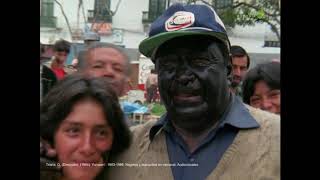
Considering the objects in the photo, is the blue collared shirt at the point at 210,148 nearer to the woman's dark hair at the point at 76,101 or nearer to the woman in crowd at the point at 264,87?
the woman in crowd at the point at 264,87

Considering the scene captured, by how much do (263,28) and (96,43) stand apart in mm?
1206

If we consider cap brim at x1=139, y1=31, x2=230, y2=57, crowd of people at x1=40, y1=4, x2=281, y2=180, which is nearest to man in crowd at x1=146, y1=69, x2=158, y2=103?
crowd of people at x1=40, y1=4, x2=281, y2=180

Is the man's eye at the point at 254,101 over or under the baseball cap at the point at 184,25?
under

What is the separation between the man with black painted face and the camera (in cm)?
310

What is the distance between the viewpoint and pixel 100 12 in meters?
3.29

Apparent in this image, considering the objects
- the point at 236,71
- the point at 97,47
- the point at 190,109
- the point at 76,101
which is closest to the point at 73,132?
the point at 76,101

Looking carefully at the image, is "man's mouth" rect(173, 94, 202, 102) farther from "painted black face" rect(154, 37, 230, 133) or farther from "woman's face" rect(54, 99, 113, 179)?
"woman's face" rect(54, 99, 113, 179)

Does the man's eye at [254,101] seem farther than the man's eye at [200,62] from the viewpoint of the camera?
Yes

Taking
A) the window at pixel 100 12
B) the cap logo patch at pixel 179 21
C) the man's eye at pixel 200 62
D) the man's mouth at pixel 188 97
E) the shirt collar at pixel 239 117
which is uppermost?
the window at pixel 100 12

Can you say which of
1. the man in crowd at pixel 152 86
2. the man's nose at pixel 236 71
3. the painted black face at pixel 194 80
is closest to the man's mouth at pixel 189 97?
the painted black face at pixel 194 80

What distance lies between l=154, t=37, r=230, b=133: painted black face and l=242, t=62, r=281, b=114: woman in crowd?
7.3 inches

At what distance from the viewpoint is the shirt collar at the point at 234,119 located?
3166 mm
